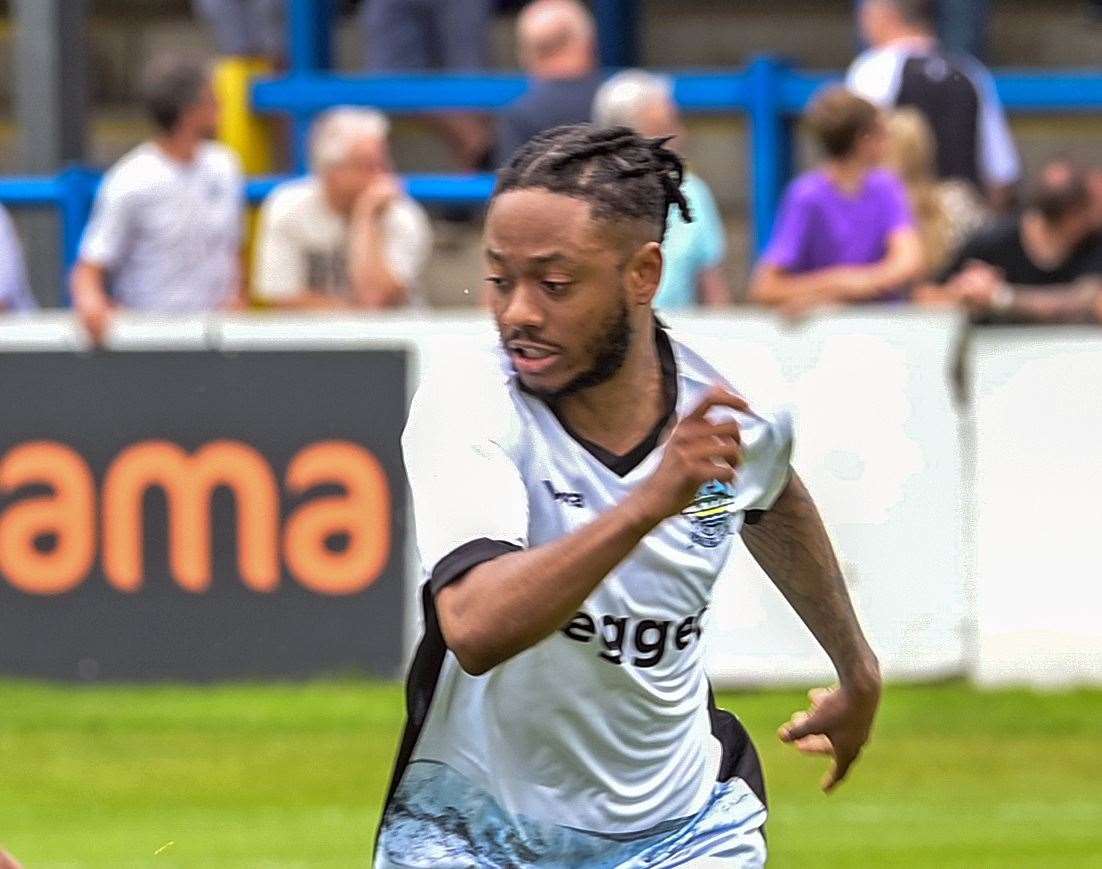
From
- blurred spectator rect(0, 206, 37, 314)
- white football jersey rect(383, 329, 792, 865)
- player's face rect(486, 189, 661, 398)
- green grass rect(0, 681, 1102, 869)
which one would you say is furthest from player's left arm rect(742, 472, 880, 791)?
blurred spectator rect(0, 206, 37, 314)

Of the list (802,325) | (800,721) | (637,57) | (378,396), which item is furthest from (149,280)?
(800,721)

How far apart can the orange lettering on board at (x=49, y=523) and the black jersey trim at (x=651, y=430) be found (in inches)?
293

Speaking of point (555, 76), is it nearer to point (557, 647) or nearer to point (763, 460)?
point (763, 460)

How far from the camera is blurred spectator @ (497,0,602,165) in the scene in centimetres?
1158

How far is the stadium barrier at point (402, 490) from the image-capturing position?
1083 cm

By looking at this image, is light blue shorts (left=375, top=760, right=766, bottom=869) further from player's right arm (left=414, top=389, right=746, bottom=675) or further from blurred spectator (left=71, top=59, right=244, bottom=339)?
blurred spectator (left=71, top=59, right=244, bottom=339)

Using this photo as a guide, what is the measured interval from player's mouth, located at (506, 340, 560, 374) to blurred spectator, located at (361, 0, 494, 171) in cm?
1066

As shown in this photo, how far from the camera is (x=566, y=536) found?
3.58m

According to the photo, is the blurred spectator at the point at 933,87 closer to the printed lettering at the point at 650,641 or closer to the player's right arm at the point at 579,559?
the printed lettering at the point at 650,641

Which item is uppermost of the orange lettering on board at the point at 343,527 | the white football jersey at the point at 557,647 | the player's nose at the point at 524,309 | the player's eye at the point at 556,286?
the player's eye at the point at 556,286

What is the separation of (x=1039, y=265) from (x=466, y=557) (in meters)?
7.75

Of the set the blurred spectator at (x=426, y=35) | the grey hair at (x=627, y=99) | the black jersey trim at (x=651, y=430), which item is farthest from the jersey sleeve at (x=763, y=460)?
the blurred spectator at (x=426, y=35)

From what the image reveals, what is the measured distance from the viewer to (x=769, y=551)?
14.2ft

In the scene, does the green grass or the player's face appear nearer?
the player's face
